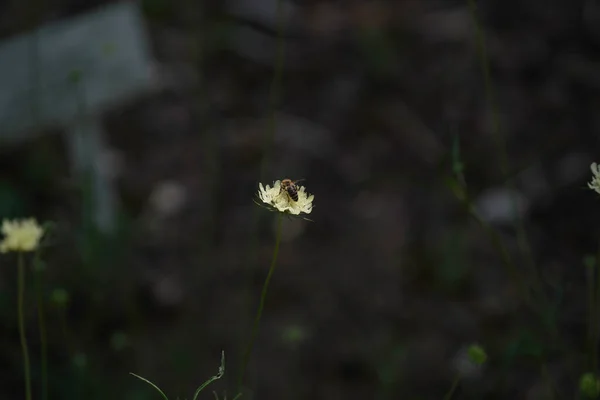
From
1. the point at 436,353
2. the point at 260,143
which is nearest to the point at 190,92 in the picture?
the point at 260,143

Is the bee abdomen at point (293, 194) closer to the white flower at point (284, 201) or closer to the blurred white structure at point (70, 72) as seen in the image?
the white flower at point (284, 201)

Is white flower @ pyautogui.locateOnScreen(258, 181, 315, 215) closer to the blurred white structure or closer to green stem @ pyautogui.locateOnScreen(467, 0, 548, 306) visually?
green stem @ pyautogui.locateOnScreen(467, 0, 548, 306)

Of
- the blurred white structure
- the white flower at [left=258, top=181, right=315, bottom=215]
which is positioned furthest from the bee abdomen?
the blurred white structure

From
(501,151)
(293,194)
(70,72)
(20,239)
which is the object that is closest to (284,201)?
(293,194)

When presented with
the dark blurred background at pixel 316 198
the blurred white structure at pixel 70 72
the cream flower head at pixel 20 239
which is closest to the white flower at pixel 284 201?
the cream flower head at pixel 20 239

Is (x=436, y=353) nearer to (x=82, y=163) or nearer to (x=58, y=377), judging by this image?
(x=58, y=377)
